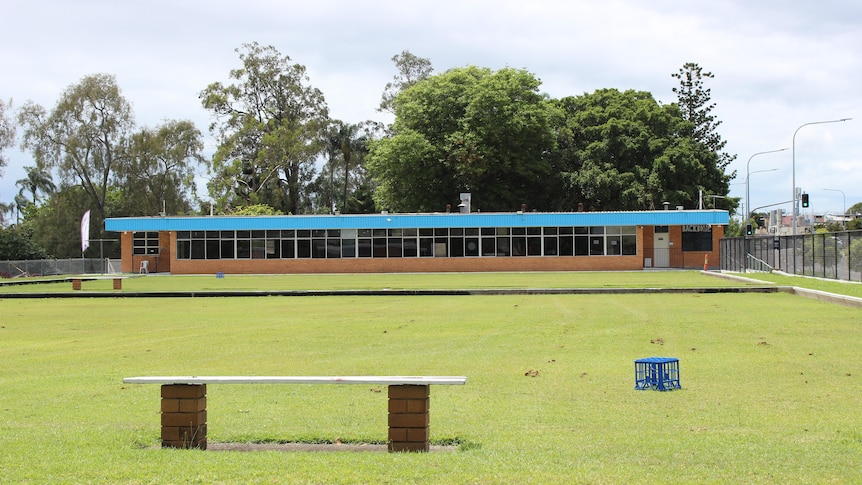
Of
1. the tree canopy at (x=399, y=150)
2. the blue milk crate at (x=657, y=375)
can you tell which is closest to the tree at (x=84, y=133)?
the tree canopy at (x=399, y=150)

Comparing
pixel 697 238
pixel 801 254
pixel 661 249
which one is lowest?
pixel 801 254

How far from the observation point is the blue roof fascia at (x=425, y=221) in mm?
59906

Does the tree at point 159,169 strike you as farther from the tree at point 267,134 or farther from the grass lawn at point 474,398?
the grass lawn at point 474,398

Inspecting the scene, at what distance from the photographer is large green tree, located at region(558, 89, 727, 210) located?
67.9m

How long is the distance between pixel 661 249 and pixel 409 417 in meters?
57.6

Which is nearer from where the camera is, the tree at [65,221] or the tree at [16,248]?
the tree at [16,248]

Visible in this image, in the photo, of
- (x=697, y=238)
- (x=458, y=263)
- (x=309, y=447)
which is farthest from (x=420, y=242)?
(x=309, y=447)

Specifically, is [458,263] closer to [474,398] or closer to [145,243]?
[145,243]

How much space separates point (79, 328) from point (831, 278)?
3150 cm

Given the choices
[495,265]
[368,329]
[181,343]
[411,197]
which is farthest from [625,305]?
[411,197]

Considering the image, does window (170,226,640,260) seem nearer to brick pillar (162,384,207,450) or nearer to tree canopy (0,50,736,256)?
tree canopy (0,50,736,256)

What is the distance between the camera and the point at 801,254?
4409 cm

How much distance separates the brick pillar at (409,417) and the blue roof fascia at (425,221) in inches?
2092

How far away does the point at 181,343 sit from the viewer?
57.0 feet
